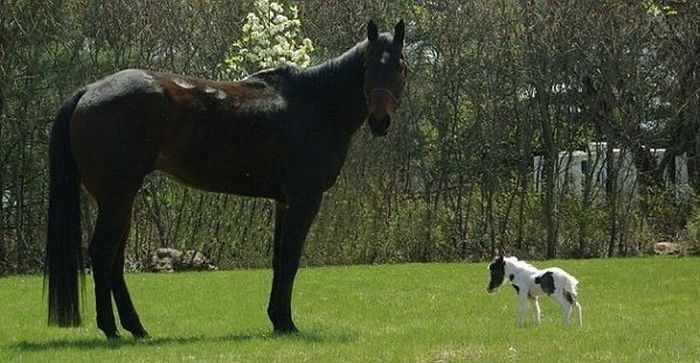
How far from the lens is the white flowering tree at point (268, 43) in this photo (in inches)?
704

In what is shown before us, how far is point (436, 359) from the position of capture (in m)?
7.97

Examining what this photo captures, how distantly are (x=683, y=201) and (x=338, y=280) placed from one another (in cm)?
840

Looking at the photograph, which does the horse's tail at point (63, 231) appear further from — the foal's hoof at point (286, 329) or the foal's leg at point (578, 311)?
the foal's leg at point (578, 311)

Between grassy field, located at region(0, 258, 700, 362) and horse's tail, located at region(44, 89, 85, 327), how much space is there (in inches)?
12.5

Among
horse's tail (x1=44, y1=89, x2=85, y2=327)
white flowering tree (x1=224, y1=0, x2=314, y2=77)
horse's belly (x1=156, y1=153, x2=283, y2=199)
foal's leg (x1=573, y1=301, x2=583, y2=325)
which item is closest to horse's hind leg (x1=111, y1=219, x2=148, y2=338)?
horse's tail (x1=44, y1=89, x2=85, y2=327)

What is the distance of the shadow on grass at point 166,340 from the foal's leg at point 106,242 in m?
0.29

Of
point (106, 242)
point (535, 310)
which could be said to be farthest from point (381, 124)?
point (535, 310)

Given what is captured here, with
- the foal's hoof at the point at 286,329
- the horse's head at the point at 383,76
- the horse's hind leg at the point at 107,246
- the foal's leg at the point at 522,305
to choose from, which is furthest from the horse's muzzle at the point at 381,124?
the foal's leg at the point at 522,305

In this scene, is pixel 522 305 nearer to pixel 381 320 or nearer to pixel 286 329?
pixel 381 320

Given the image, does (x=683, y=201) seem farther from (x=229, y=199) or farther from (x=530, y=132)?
(x=229, y=199)

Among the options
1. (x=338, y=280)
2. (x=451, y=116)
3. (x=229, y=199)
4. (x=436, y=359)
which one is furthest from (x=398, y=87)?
(x=451, y=116)

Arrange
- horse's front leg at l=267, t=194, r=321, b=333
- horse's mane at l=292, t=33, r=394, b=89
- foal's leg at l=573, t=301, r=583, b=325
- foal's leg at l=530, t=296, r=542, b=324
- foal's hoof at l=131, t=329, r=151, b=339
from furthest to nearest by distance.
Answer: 1. foal's leg at l=530, t=296, r=542, b=324
2. foal's leg at l=573, t=301, r=583, b=325
3. horse's mane at l=292, t=33, r=394, b=89
4. horse's front leg at l=267, t=194, r=321, b=333
5. foal's hoof at l=131, t=329, r=151, b=339

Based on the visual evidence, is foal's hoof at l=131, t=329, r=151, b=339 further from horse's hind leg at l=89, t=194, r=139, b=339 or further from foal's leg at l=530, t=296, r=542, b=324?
foal's leg at l=530, t=296, r=542, b=324

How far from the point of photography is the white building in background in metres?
21.5
